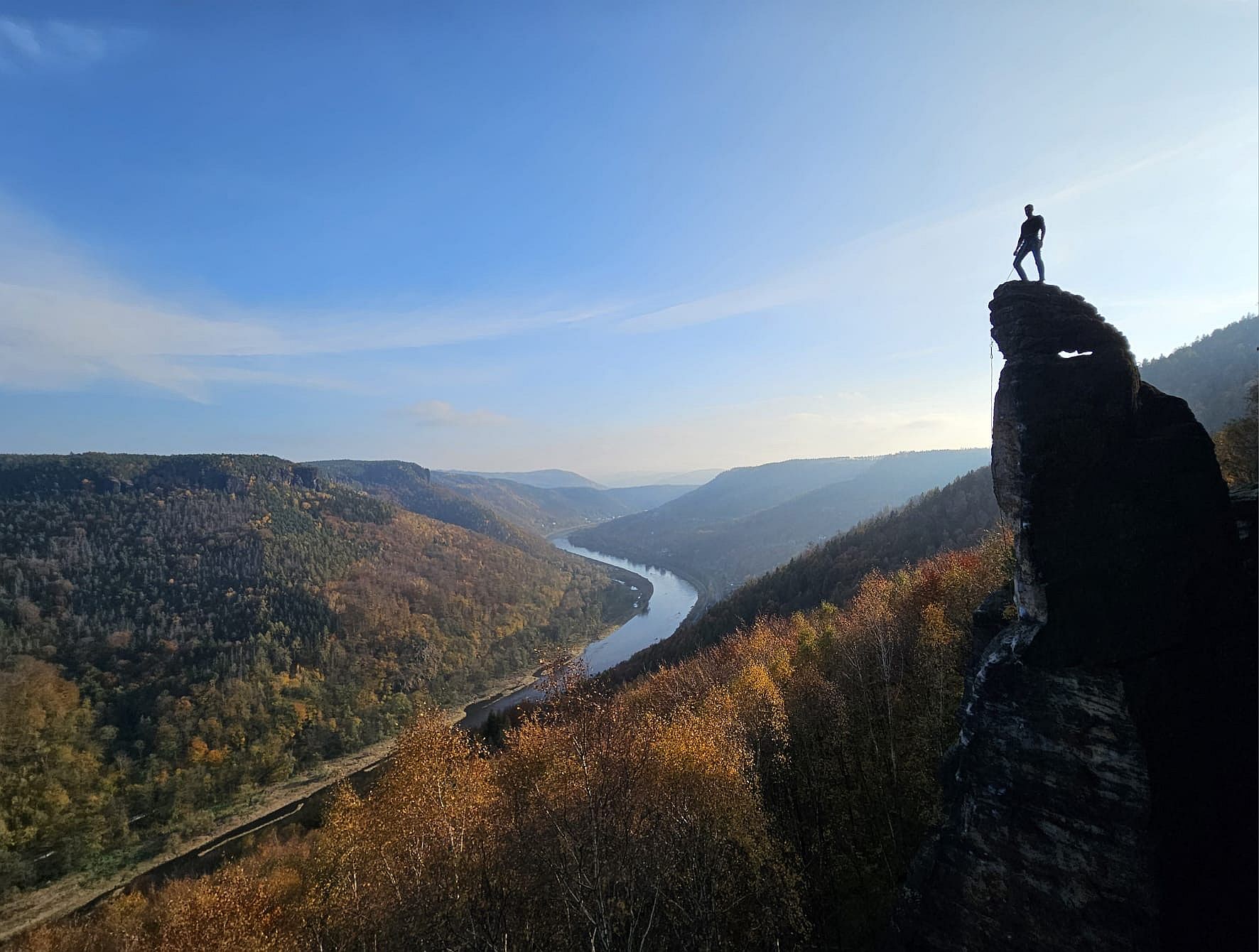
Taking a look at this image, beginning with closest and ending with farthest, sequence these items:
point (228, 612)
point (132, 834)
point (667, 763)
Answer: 1. point (667, 763)
2. point (132, 834)
3. point (228, 612)

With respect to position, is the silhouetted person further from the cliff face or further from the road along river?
the road along river

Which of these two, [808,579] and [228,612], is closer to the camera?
[808,579]

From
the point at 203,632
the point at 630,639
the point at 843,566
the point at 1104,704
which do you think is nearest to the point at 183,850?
the point at 203,632

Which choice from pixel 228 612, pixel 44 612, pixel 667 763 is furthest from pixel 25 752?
pixel 667 763

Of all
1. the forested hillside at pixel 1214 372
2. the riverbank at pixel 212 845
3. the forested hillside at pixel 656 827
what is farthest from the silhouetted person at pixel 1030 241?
the forested hillside at pixel 1214 372

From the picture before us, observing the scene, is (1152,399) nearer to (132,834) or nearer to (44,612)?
(132,834)

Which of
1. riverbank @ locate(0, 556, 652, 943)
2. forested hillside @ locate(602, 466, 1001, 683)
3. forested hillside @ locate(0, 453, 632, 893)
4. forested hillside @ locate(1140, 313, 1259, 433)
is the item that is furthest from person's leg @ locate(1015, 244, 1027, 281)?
forested hillside @ locate(1140, 313, 1259, 433)

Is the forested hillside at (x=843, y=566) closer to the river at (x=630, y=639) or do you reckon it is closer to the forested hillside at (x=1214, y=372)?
the river at (x=630, y=639)
